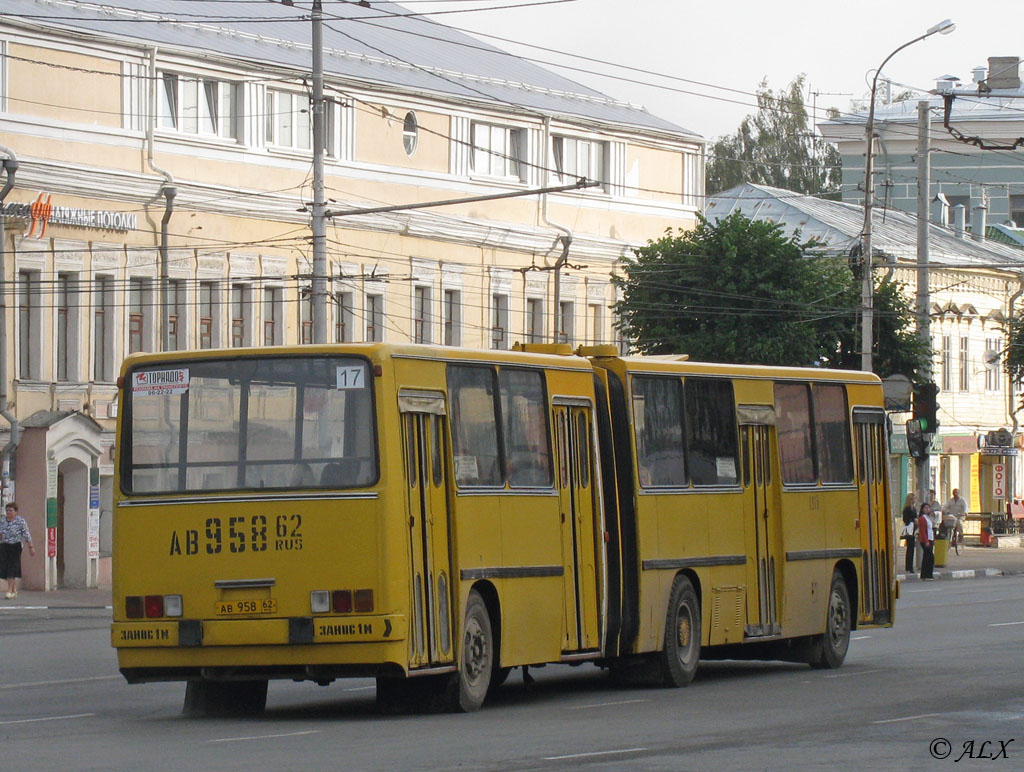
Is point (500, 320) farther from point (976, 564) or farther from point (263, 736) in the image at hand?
point (263, 736)

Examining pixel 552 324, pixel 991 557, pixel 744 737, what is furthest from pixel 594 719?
pixel 991 557

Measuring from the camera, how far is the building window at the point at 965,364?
66625 millimetres

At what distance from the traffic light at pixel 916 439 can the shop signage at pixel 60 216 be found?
1493 cm

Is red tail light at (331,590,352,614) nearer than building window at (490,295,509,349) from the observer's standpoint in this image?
Yes

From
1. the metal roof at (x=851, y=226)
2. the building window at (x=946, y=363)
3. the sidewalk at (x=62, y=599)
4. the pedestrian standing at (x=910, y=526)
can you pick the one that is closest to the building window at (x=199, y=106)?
the sidewalk at (x=62, y=599)

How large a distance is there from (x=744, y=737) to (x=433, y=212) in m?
34.9

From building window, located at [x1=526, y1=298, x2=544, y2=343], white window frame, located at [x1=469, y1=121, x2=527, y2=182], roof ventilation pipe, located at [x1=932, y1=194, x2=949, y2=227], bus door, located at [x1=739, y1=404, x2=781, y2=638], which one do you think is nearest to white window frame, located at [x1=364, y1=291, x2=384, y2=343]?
white window frame, located at [x1=469, y1=121, x2=527, y2=182]

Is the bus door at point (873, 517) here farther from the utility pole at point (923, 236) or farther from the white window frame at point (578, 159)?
the white window frame at point (578, 159)

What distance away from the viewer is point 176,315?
1650 inches

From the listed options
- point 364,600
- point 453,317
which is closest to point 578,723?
point 364,600

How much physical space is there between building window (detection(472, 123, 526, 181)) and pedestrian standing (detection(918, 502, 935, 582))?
518 inches

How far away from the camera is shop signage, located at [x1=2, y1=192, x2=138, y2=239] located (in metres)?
37.6

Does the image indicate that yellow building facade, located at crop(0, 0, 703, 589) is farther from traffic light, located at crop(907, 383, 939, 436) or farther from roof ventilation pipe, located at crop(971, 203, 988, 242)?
roof ventilation pipe, located at crop(971, 203, 988, 242)

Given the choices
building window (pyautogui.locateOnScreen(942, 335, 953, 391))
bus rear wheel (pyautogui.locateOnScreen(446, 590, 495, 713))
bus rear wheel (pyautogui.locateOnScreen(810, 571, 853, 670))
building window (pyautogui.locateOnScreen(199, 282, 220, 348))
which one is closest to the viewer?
bus rear wheel (pyautogui.locateOnScreen(446, 590, 495, 713))
